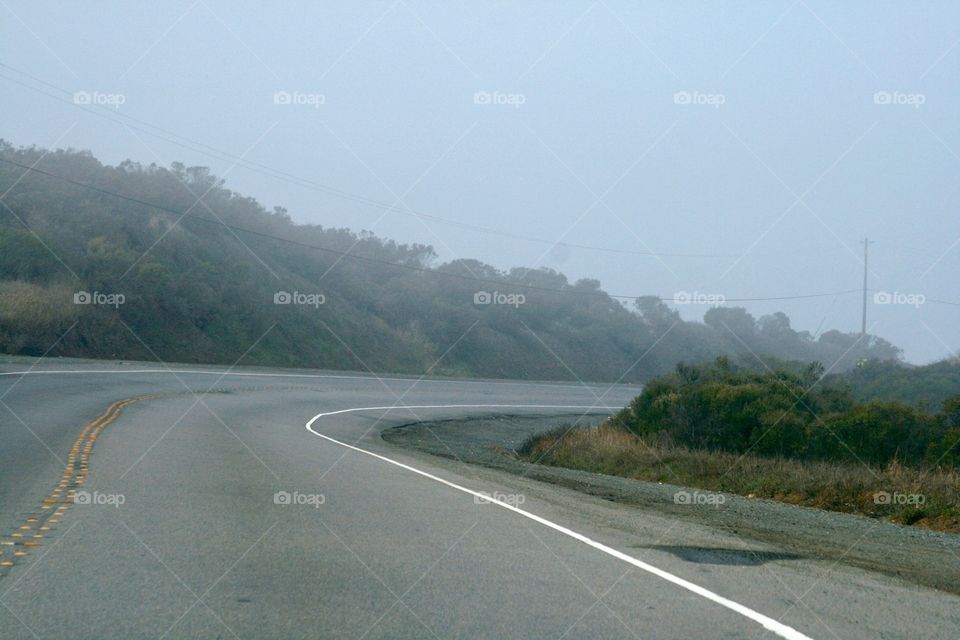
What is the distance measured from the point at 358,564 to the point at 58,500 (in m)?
Result: 4.55

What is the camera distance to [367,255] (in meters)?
91.2

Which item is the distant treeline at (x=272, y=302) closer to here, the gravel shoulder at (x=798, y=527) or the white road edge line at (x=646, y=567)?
the gravel shoulder at (x=798, y=527)

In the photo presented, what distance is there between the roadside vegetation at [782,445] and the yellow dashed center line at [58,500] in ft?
35.3

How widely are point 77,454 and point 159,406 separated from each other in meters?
11.3

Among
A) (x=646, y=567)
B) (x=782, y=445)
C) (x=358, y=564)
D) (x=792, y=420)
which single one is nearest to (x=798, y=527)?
(x=646, y=567)

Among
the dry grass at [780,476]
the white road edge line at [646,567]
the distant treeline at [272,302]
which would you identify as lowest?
the dry grass at [780,476]

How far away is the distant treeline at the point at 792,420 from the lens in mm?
22797

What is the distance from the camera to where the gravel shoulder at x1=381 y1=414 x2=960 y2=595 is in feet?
31.0

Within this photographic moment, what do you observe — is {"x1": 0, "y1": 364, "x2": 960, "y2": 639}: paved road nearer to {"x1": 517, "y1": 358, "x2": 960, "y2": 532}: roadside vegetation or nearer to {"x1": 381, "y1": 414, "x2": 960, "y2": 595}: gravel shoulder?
{"x1": 381, "y1": 414, "x2": 960, "y2": 595}: gravel shoulder

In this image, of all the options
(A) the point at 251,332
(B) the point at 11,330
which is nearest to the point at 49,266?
(B) the point at 11,330

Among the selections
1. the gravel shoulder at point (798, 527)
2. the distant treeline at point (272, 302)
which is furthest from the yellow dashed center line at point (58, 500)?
the distant treeline at point (272, 302)

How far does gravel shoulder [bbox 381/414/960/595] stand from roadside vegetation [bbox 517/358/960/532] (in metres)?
0.97

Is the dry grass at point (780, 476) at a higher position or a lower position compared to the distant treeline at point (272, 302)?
lower

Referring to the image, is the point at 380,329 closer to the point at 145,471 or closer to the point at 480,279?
the point at 480,279
